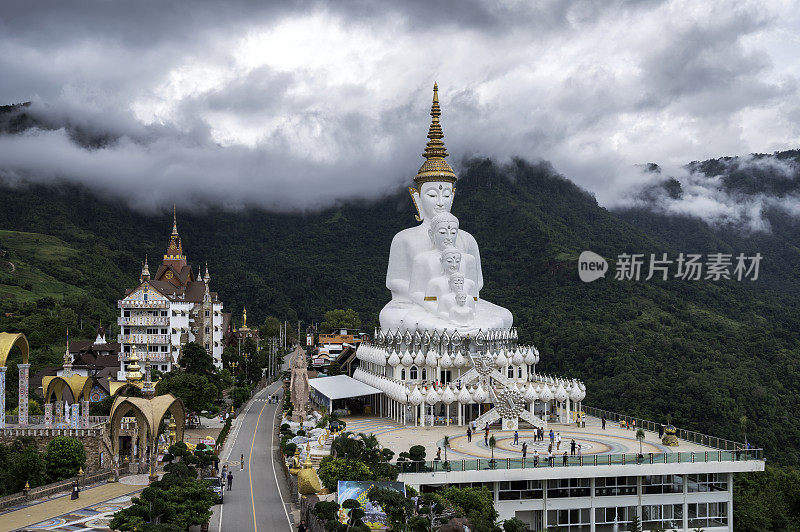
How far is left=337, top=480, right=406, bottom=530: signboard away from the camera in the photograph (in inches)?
1003

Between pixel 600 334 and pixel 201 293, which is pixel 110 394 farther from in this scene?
pixel 600 334

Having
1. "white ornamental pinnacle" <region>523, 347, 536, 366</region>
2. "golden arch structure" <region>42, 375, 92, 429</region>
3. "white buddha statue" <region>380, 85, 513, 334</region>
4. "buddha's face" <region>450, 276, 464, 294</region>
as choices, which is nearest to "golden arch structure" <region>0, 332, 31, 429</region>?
"golden arch structure" <region>42, 375, 92, 429</region>

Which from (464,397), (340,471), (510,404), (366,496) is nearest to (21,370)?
(340,471)

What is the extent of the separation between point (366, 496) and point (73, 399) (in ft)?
64.2

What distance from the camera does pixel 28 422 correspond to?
38031 millimetres

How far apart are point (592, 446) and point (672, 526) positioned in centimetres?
449

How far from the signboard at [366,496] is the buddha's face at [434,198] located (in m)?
32.4

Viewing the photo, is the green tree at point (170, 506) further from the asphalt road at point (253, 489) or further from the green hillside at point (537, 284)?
the green hillside at point (537, 284)

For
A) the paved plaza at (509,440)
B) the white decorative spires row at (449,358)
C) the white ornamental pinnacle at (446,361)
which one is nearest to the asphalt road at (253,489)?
the paved plaza at (509,440)

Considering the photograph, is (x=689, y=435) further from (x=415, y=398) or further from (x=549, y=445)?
(x=415, y=398)

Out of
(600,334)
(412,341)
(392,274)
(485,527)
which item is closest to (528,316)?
(600,334)

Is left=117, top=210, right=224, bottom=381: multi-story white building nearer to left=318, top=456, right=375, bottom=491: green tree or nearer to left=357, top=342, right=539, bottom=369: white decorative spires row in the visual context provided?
left=357, top=342, right=539, bottom=369: white decorative spires row

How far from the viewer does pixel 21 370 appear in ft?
125

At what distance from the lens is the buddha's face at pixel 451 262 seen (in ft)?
168
